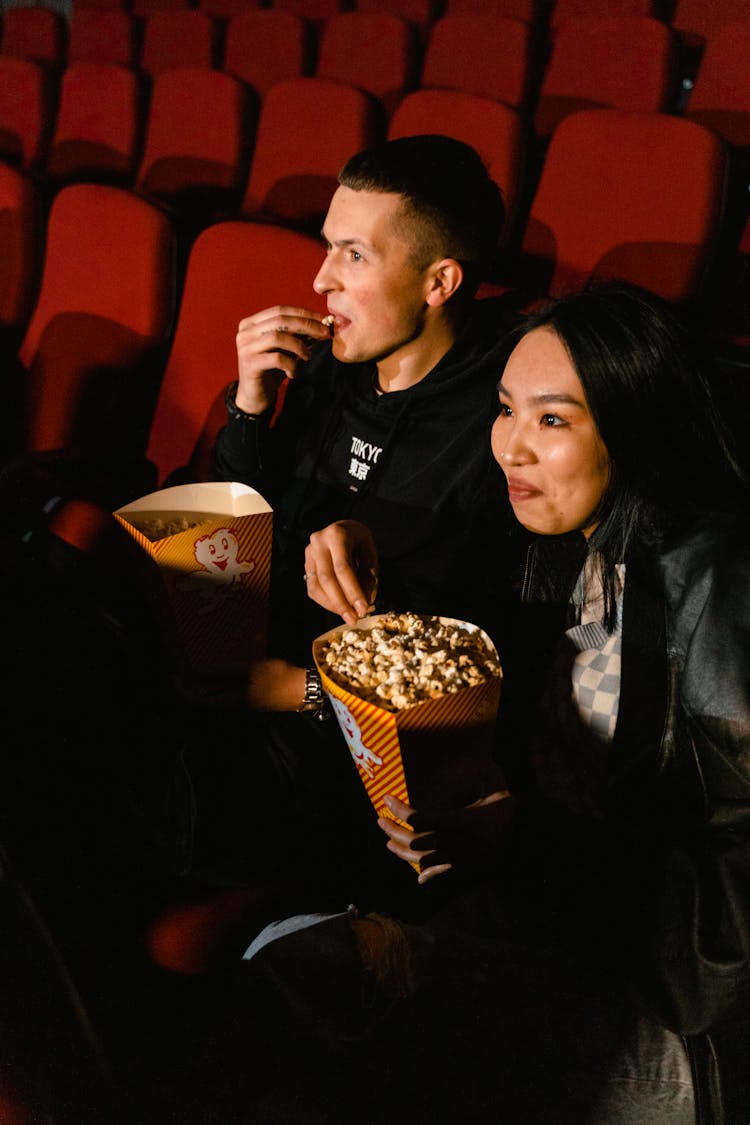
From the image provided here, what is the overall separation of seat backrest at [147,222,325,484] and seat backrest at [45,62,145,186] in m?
1.12

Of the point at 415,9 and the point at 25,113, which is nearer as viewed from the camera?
the point at 25,113

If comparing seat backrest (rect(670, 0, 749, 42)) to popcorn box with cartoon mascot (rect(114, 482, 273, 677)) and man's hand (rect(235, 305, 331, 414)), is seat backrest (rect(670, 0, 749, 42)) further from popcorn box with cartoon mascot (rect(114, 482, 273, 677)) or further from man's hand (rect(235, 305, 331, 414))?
popcorn box with cartoon mascot (rect(114, 482, 273, 677))

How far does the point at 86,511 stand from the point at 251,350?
8.6 inches

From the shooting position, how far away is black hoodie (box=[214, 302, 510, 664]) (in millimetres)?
804

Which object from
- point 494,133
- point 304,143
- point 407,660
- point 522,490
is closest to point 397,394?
point 522,490

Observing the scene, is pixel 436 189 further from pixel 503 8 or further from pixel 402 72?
pixel 503 8

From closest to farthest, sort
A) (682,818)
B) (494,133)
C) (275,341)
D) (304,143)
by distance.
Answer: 1. (682,818)
2. (275,341)
3. (494,133)
4. (304,143)

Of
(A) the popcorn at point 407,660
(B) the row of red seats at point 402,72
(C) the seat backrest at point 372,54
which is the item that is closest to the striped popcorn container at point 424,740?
(A) the popcorn at point 407,660

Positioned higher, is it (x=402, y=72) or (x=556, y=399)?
(x=402, y=72)

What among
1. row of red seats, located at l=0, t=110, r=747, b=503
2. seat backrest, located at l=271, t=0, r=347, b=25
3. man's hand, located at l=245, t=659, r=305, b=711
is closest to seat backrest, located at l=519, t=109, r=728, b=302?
row of red seats, located at l=0, t=110, r=747, b=503

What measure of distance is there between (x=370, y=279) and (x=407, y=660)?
1.51 ft

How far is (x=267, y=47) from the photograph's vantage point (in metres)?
2.21

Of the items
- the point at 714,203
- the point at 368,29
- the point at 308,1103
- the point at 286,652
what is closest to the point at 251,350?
the point at 286,652

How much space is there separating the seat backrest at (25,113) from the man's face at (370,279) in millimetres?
1707
